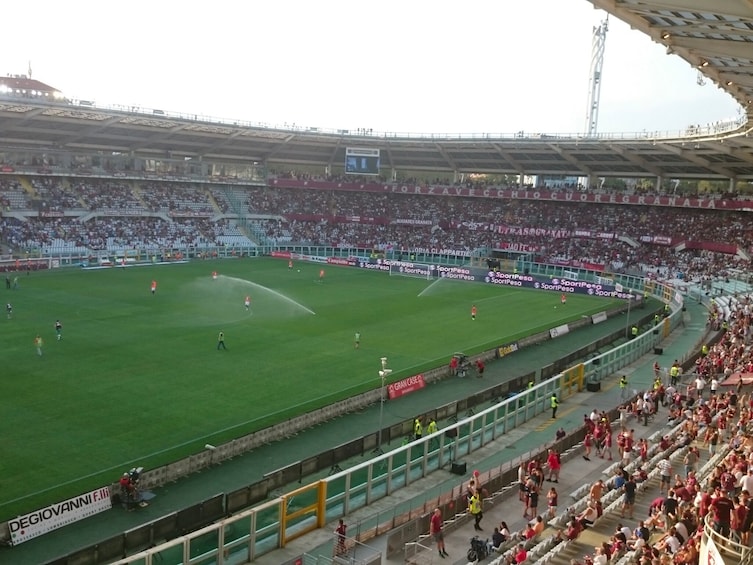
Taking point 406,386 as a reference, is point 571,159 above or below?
above

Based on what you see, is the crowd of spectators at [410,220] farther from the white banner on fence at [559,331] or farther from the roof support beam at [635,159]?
the white banner on fence at [559,331]

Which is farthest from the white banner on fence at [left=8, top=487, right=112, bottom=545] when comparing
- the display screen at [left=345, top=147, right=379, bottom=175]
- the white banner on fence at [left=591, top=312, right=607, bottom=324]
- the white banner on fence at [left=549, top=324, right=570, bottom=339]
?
the display screen at [left=345, top=147, right=379, bottom=175]

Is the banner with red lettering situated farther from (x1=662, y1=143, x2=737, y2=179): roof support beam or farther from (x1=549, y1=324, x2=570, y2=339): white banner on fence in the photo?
(x1=662, y1=143, x2=737, y2=179): roof support beam

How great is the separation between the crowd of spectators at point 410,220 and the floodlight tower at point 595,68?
19869 mm

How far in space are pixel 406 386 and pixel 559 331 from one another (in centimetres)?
1775

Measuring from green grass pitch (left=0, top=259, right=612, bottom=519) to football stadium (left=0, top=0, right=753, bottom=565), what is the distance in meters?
0.20

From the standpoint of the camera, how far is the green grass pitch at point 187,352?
23938mm

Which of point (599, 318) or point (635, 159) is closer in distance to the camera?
point (599, 318)

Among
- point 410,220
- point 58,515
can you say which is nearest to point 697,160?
point 410,220

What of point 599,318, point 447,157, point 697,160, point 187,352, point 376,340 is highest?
point 697,160

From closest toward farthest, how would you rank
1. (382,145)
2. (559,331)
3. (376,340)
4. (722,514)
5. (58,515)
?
(722,514) < (58,515) < (376,340) < (559,331) < (382,145)

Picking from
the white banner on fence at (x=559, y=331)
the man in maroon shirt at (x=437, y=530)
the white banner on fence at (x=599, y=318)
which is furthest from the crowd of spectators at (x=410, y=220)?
the man in maroon shirt at (x=437, y=530)

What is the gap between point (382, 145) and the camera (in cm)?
9538

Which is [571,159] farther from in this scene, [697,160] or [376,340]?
[376,340]
